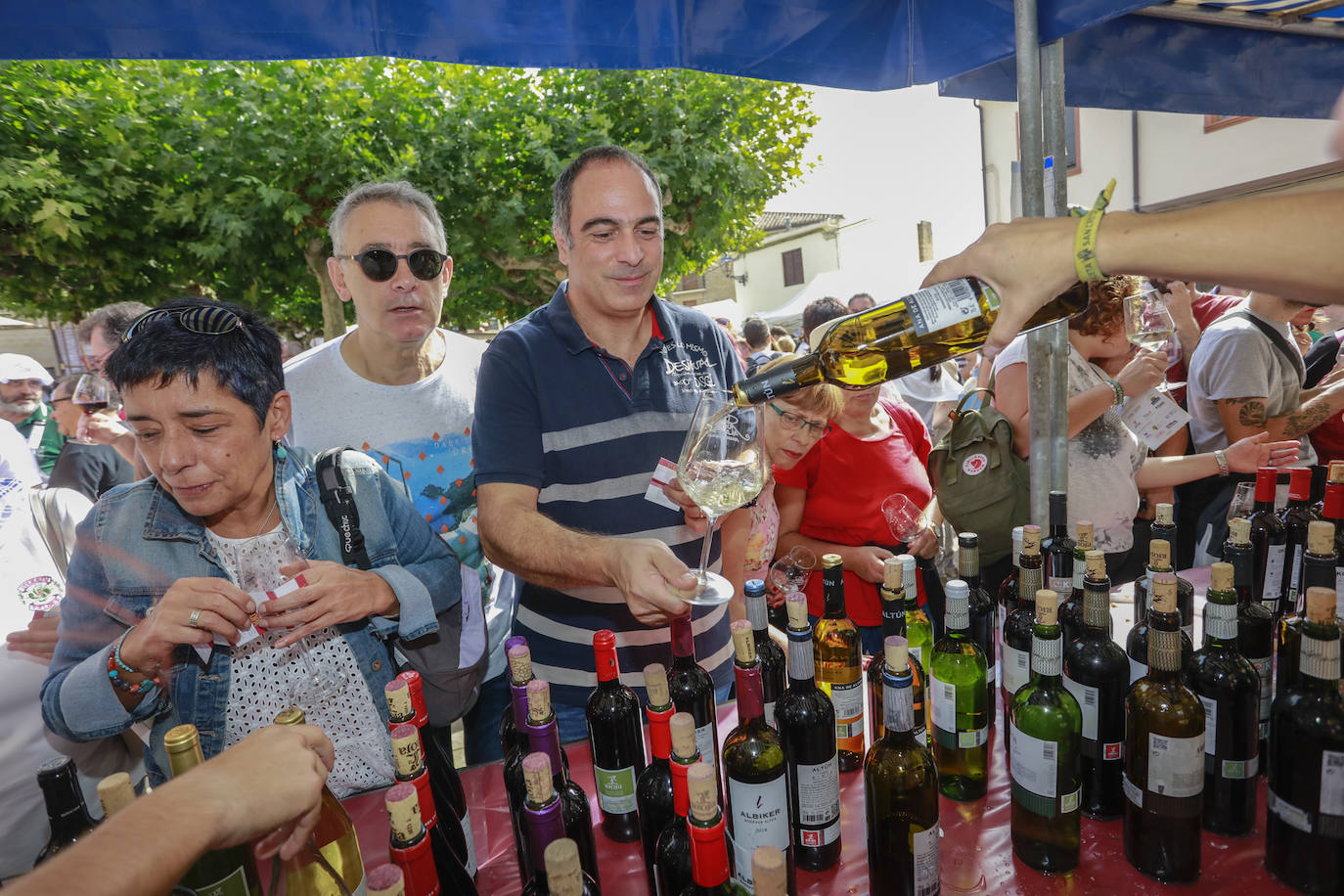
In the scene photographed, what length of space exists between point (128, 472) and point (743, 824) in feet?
15.2

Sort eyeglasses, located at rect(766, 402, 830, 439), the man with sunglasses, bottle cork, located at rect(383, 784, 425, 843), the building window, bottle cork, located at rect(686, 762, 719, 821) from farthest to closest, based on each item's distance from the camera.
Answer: the building window
eyeglasses, located at rect(766, 402, 830, 439)
the man with sunglasses
bottle cork, located at rect(383, 784, 425, 843)
bottle cork, located at rect(686, 762, 719, 821)

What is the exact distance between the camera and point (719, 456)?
1600mm

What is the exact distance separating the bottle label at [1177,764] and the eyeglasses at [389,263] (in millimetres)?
2464

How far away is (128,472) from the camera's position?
4.29 meters

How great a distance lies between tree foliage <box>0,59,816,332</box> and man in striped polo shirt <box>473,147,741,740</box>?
4.33 m

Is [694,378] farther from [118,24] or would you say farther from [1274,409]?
[1274,409]

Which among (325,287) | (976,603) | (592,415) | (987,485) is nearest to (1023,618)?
(976,603)

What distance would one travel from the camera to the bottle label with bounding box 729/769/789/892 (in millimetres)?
1114

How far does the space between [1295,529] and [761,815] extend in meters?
1.83

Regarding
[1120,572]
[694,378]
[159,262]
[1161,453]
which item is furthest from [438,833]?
[159,262]

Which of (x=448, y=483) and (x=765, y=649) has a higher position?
(x=448, y=483)

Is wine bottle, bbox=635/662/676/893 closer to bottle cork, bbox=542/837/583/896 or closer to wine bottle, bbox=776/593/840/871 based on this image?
wine bottle, bbox=776/593/840/871

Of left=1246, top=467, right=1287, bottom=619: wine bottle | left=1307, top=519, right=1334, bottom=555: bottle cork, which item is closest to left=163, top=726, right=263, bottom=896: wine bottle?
left=1307, top=519, right=1334, bottom=555: bottle cork

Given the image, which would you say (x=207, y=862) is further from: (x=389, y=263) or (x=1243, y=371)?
(x=1243, y=371)
